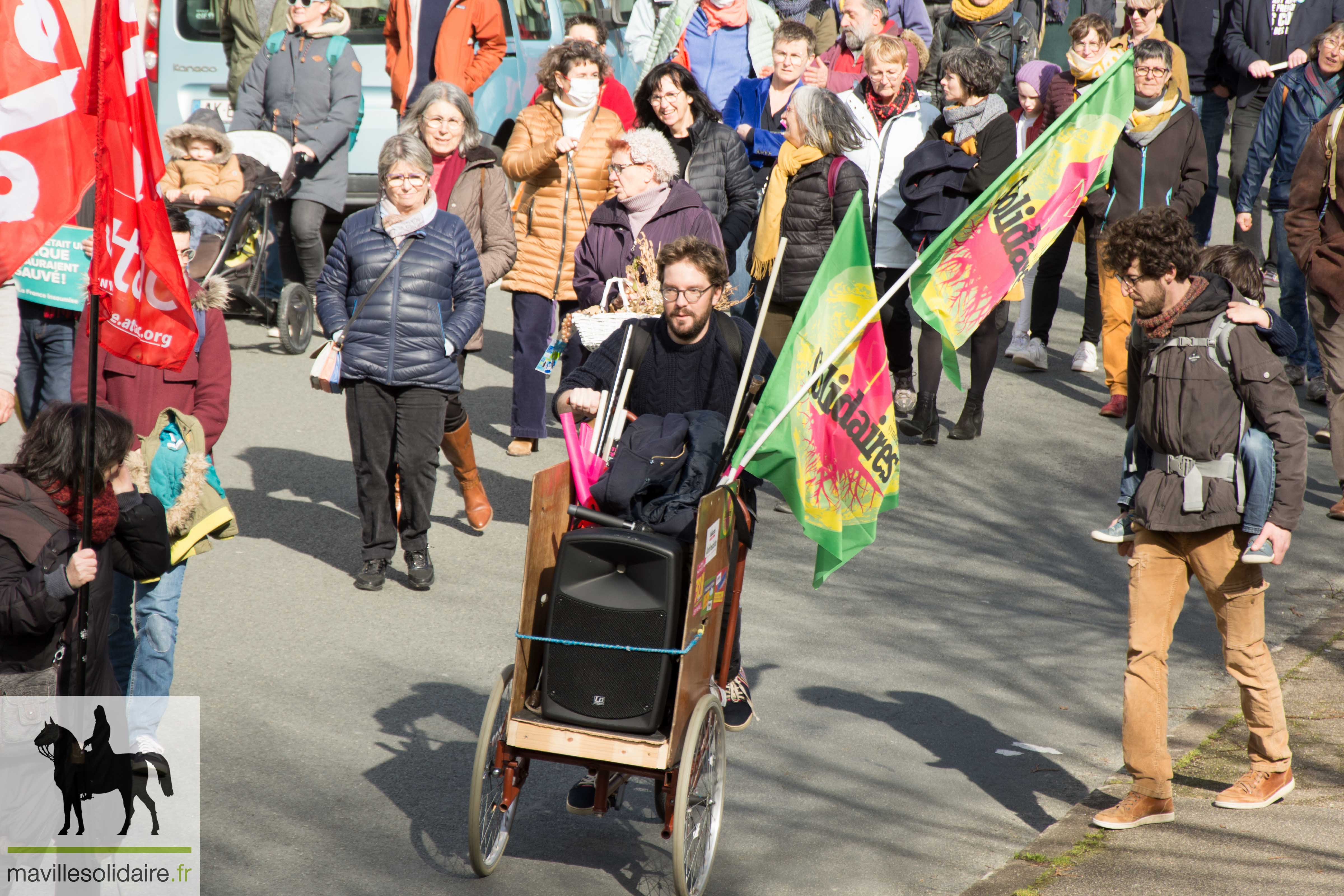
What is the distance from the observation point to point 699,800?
4691 mm

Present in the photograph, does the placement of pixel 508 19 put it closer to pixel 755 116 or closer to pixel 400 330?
pixel 755 116

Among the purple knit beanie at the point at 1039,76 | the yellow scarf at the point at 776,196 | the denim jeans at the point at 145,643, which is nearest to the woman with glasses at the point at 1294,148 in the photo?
the purple knit beanie at the point at 1039,76

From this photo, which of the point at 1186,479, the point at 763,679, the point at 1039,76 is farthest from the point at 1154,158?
the point at 1186,479

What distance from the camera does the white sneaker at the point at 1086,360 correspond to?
38.9 feet

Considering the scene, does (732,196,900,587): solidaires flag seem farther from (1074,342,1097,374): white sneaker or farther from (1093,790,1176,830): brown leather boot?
(1074,342,1097,374): white sneaker

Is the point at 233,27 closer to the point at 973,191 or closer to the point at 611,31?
the point at 611,31

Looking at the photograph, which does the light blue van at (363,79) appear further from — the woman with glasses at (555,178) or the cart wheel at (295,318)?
the woman with glasses at (555,178)

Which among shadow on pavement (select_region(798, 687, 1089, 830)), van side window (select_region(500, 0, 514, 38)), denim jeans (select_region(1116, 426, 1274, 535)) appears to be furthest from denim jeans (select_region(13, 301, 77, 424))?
van side window (select_region(500, 0, 514, 38))

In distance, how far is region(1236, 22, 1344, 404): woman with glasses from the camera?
10.6 m

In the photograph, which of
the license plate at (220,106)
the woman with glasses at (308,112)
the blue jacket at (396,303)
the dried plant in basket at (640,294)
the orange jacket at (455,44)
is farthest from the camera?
the license plate at (220,106)

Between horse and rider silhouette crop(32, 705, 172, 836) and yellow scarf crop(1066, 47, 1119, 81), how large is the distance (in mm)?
8619

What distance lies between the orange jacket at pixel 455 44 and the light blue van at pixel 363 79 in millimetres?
331

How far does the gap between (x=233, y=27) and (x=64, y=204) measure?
9658 millimetres

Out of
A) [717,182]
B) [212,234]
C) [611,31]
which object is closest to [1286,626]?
[717,182]
